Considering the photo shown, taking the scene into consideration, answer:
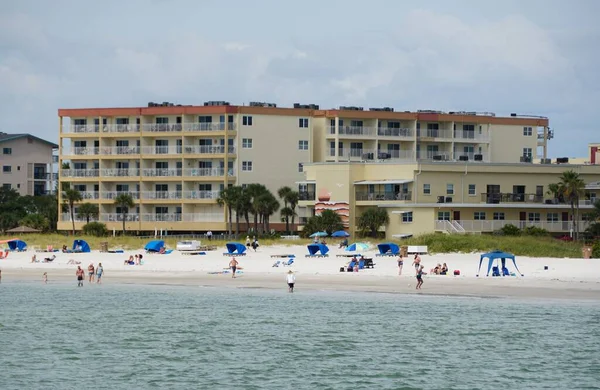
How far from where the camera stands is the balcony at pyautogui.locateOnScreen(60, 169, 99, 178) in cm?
10500

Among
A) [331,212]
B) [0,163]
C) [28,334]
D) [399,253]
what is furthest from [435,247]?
[0,163]

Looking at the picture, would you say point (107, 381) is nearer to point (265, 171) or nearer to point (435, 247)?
point (435, 247)

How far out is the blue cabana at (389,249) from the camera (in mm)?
68375

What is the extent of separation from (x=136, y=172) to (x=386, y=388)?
71622 millimetres

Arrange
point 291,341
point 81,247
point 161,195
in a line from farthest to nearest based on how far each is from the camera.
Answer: point 161,195 → point 81,247 → point 291,341

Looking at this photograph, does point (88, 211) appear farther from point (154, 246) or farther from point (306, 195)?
point (154, 246)

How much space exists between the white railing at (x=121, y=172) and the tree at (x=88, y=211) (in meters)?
3.37

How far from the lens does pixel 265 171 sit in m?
102

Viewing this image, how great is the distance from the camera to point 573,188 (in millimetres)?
84062

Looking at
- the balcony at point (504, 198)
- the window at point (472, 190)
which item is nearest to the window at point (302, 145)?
the window at point (472, 190)

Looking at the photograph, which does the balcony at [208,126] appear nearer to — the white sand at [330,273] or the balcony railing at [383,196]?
the balcony railing at [383,196]

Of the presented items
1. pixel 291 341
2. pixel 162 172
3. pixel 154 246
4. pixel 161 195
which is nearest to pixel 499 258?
pixel 291 341

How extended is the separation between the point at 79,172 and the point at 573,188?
48.5m

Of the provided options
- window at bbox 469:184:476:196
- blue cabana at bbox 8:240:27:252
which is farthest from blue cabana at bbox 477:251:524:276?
blue cabana at bbox 8:240:27:252
